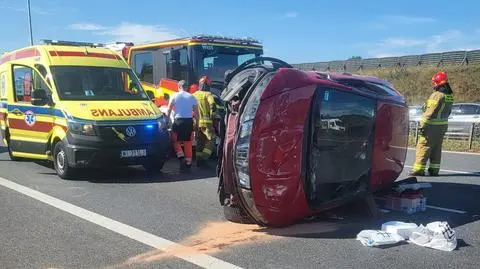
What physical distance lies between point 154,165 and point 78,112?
1644 millimetres

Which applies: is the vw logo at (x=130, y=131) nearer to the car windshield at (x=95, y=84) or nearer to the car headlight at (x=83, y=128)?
the car headlight at (x=83, y=128)

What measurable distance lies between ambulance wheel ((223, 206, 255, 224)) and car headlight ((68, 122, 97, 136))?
11.2 ft

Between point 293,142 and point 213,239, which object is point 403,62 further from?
point 213,239

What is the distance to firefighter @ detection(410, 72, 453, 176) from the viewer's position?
9.23 metres

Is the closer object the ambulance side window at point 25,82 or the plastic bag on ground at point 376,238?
the plastic bag on ground at point 376,238

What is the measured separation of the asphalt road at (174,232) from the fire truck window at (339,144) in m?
0.44

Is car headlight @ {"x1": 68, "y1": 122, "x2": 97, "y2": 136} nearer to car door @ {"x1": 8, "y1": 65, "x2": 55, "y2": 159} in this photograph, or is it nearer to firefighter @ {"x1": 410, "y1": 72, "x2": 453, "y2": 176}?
car door @ {"x1": 8, "y1": 65, "x2": 55, "y2": 159}

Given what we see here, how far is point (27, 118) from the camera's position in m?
9.91

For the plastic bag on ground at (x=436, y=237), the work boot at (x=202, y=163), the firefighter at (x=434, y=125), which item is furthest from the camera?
the work boot at (x=202, y=163)

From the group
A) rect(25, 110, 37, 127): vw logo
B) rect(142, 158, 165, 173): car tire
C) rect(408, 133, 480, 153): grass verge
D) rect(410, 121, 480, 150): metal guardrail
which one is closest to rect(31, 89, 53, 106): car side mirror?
rect(25, 110, 37, 127): vw logo

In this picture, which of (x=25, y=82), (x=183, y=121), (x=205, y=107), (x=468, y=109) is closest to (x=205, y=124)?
(x=205, y=107)

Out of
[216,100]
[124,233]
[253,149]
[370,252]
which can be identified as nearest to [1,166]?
[216,100]

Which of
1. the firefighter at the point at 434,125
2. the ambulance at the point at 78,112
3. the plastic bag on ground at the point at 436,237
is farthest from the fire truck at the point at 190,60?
the plastic bag on ground at the point at 436,237

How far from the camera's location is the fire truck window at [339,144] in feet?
18.2
